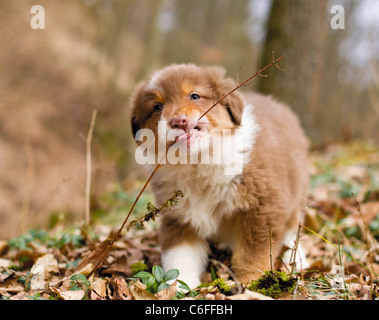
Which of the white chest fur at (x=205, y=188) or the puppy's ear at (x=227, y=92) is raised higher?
the puppy's ear at (x=227, y=92)

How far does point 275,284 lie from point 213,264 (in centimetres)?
96

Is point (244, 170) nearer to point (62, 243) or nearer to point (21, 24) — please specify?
point (62, 243)

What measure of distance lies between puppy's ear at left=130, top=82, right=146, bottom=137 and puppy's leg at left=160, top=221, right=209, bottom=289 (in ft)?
2.97

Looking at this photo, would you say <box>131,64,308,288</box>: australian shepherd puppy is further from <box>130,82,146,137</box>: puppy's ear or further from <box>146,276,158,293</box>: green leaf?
<box>146,276,158,293</box>: green leaf

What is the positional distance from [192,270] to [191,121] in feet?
4.12

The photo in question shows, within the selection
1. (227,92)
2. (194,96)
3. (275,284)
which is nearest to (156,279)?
(275,284)

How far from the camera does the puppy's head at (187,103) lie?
2.79 meters

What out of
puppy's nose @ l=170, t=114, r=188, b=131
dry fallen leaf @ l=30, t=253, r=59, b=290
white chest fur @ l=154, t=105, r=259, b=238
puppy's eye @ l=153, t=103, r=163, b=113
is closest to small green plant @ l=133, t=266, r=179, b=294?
white chest fur @ l=154, t=105, r=259, b=238

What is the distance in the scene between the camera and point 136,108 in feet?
10.8

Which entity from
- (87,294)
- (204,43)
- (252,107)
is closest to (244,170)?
(252,107)

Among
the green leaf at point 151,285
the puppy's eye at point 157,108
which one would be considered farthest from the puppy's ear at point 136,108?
the green leaf at point 151,285

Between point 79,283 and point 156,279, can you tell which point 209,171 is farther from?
point 79,283

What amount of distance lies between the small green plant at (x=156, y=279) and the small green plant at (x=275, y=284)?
23.1 inches

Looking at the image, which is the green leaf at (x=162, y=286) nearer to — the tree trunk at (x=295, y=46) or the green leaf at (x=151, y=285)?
the green leaf at (x=151, y=285)
